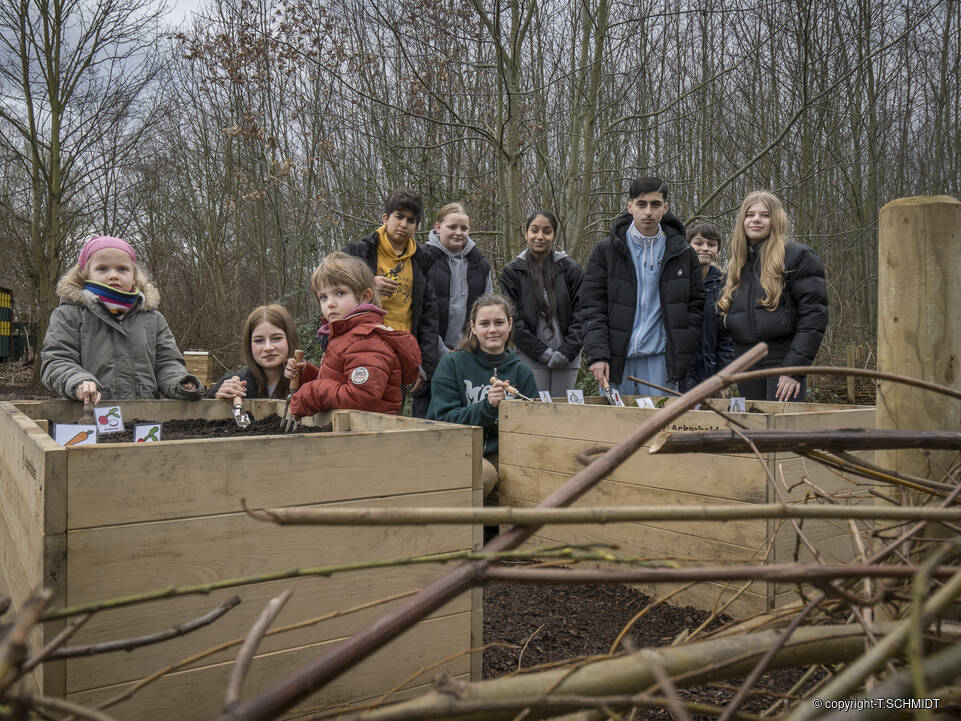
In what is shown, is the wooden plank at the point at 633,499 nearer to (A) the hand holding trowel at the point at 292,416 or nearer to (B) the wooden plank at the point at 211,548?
(B) the wooden plank at the point at 211,548

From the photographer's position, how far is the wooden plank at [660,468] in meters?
2.95

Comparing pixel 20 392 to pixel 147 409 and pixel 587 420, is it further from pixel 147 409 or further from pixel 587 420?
pixel 587 420

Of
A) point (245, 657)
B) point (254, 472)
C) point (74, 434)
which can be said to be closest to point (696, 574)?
point (245, 657)

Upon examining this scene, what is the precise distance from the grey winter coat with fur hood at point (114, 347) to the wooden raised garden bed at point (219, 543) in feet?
4.91

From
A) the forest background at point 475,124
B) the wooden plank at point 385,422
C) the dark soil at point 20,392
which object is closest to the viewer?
the wooden plank at point 385,422

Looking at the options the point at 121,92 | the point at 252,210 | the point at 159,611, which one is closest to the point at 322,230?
the point at 252,210

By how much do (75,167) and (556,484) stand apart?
13.6 m

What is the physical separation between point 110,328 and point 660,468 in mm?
2605

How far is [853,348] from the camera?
9.22 m

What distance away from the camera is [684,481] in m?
3.16

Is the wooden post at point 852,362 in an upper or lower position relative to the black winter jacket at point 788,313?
lower

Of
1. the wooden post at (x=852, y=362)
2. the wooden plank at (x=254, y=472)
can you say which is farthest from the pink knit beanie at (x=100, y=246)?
the wooden post at (x=852, y=362)

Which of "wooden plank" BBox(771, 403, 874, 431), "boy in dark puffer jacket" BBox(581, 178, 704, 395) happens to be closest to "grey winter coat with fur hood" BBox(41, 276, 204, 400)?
"boy in dark puffer jacket" BBox(581, 178, 704, 395)

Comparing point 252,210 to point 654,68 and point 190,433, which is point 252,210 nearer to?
point 654,68
